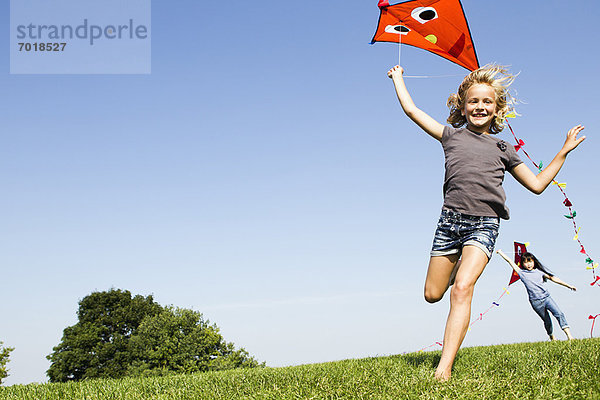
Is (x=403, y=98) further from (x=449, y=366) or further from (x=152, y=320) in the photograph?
(x=152, y=320)

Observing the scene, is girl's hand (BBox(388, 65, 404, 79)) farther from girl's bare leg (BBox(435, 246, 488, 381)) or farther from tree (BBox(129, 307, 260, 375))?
tree (BBox(129, 307, 260, 375))

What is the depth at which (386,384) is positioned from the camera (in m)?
3.42

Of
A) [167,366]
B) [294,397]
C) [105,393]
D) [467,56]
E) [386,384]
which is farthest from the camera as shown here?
[167,366]

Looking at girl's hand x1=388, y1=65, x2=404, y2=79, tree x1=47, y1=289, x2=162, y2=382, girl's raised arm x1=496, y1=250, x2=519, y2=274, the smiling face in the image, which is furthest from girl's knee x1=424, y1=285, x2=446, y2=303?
tree x1=47, y1=289, x2=162, y2=382

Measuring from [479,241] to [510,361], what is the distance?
143 cm

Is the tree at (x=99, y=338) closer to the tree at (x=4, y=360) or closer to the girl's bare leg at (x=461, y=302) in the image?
the tree at (x=4, y=360)

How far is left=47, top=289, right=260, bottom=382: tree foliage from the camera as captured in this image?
3222 centimetres

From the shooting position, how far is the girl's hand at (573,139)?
4.59m

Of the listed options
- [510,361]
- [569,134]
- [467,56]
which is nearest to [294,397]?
[510,361]

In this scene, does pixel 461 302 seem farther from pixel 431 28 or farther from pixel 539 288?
pixel 539 288

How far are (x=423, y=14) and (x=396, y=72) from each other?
1.53m

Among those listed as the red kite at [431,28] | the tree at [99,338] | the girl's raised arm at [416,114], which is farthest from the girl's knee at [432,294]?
the tree at [99,338]

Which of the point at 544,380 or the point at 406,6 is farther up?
the point at 406,6

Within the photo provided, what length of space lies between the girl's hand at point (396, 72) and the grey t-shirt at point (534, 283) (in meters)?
8.39
